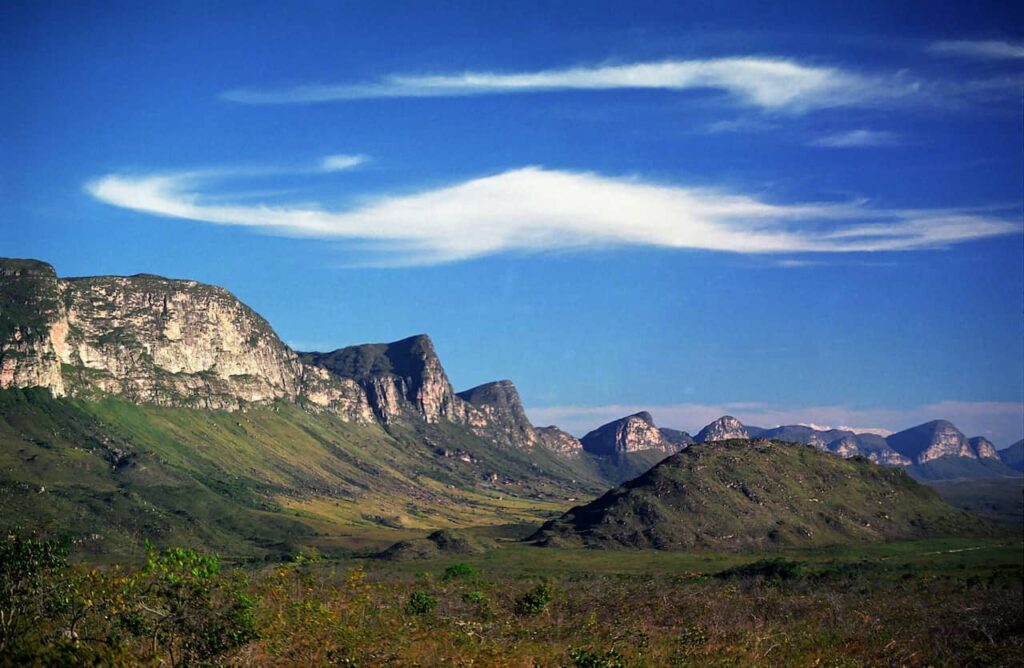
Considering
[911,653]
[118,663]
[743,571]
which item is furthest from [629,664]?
[743,571]

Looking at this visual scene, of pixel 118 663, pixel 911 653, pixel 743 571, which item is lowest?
pixel 743 571

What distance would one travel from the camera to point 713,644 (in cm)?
6294

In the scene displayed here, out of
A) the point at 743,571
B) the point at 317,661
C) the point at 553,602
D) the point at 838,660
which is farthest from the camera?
the point at 743,571

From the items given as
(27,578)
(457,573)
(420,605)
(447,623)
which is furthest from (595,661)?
(457,573)

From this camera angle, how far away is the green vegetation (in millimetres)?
42750

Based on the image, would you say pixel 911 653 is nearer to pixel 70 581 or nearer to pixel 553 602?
pixel 553 602

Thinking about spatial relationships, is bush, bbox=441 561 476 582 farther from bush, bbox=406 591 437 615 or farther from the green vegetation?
bush, bbox=406 591 437 615

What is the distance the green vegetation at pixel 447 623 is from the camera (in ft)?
140

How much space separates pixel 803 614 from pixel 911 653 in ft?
90.1

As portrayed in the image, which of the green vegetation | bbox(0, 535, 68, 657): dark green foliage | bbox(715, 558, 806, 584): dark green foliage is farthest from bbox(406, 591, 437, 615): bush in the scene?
bbox(715, 558, 806, 584): dark green foliage

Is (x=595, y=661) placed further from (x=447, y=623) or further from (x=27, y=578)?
(x=27, y=578)

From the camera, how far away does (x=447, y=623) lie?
66500mm

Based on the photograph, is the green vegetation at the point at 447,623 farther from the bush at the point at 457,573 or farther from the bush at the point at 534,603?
the bush at the point at 457,573

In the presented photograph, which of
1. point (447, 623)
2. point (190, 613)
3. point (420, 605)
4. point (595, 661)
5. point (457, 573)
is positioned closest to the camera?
point (190, 613)
